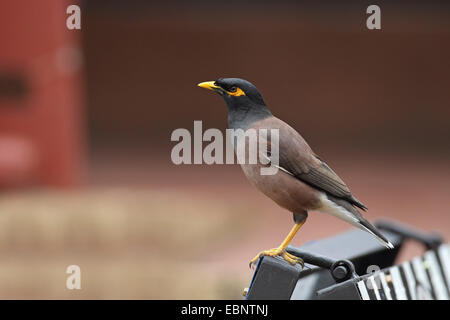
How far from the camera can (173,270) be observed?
504cm

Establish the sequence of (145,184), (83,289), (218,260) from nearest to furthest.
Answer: (83,289), (218,260), (145,184)

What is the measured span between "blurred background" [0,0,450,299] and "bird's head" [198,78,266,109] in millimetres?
4103

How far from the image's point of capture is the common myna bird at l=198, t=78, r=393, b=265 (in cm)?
135

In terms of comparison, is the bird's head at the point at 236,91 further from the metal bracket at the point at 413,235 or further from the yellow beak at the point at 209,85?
the metal bracket at the point at 413,235

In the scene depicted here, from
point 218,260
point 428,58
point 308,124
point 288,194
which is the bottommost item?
point 218,260

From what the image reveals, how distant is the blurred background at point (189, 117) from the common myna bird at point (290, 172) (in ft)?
13.0

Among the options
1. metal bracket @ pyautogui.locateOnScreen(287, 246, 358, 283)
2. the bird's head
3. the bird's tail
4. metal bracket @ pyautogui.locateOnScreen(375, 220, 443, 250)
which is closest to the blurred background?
metal bracket @ pyautogui.locateOnScreen(375, 220, 443, 250)

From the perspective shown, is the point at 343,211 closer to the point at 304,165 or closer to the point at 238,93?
the point at 304,165

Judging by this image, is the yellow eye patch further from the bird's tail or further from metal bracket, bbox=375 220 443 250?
metal bracket, bbox=375 220 443 250

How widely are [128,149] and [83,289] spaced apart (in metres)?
6.26

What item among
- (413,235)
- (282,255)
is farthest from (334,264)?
(413,235)

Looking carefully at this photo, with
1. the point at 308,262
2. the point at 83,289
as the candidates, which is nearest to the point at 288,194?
the point at 308,262

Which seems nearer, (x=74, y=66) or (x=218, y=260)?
(x=218, y=260)

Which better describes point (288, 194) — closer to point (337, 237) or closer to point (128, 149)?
point (337, 237)
